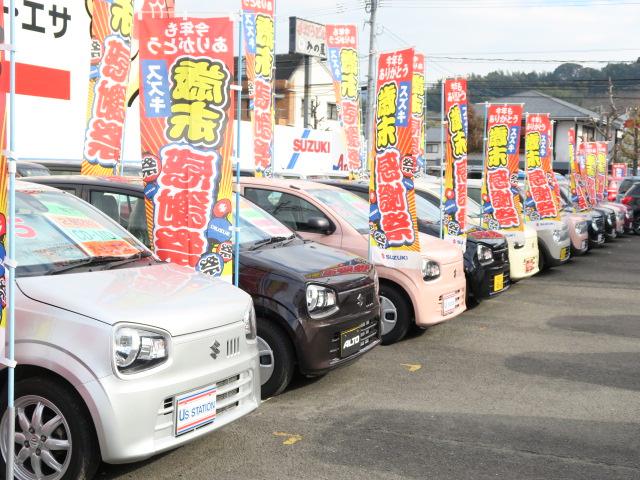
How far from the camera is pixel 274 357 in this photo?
561 centimetres

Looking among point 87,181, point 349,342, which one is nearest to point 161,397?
point 349,342

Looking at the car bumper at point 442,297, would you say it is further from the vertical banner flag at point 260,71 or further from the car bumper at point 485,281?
the vertical banner flag at point 260,71

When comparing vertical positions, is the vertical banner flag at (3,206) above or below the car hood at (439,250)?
above

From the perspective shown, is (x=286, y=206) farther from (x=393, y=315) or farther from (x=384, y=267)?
(x=393, y=315)

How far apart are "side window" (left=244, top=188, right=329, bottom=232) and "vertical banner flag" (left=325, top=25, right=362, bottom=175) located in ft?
30.2

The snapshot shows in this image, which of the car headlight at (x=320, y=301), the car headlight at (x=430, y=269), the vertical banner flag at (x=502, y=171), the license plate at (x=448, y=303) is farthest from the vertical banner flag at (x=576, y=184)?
the car headlight at (x=320, y=301)

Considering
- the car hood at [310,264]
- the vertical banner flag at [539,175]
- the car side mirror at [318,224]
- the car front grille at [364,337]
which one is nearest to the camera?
the car front grille at [364,337]

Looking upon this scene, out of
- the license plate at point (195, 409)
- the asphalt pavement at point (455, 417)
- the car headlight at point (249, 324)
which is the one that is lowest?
the asphalt pavement at point (455, 417)

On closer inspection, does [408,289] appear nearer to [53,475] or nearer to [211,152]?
[211,152]

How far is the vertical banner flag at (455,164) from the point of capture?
9617 millimetres

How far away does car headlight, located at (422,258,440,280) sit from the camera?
7.56 meters

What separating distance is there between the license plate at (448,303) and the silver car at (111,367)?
376 centimetres

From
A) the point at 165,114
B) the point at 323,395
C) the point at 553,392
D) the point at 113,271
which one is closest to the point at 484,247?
the point at 553,392

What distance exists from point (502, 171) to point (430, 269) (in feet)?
17.5
